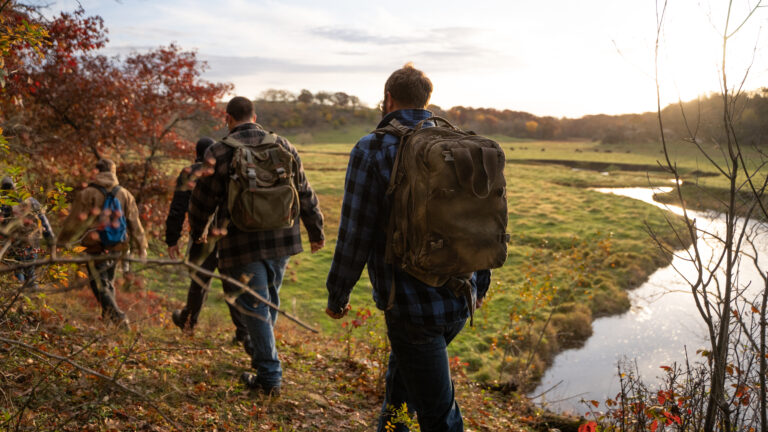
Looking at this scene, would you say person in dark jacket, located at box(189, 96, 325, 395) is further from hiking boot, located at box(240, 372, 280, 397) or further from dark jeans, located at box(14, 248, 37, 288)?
dark jeans, located at box(14, 248, 37, 288)

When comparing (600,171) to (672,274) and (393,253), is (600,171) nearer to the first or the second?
(672,274)

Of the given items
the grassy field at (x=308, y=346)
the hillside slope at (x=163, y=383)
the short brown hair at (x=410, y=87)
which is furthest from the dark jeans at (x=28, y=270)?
the short brown hair at (x=410, y=87)

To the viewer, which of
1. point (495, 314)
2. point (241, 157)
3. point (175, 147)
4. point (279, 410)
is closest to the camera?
point (241, 157)

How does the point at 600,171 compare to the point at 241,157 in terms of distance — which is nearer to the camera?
the point at 241,157

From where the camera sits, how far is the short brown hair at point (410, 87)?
2.91m

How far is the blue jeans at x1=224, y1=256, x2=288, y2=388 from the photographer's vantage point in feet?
13.0

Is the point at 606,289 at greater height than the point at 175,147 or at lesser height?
lesser

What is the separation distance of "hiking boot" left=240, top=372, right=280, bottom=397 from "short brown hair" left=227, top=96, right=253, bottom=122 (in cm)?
224

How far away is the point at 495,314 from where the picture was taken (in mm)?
12688

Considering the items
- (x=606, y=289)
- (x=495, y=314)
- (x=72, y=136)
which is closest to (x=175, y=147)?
(x=72, y=136)

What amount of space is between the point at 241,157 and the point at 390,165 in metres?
1.47

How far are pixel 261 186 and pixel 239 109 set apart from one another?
781mm

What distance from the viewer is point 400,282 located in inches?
108

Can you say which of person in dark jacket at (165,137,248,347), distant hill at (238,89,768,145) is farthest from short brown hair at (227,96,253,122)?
distant hill at (238,89,768,145)
